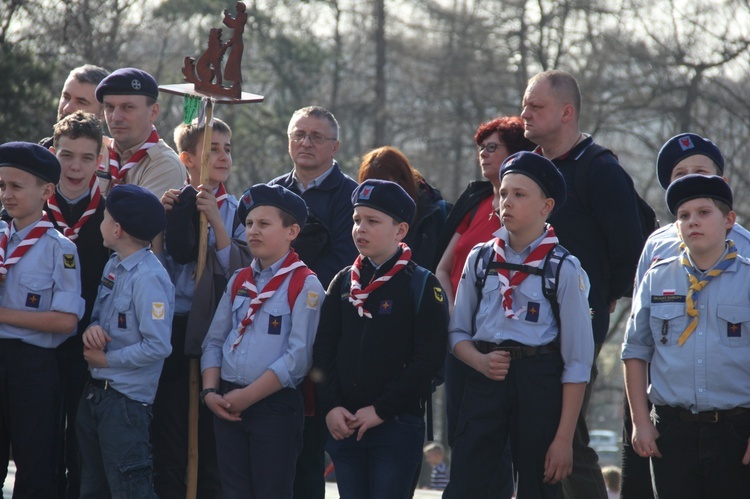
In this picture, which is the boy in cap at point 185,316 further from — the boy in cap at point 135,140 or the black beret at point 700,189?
the black beret at point 700,189

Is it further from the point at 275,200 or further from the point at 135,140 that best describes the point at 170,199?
the point at 275,200

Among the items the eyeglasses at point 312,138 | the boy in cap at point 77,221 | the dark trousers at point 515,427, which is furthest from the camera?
the eyeglasses at point 312,138

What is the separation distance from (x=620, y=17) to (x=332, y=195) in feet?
64.2

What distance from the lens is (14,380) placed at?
5176 mm

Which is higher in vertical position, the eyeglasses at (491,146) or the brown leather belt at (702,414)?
the eyeglasses at (491,146)

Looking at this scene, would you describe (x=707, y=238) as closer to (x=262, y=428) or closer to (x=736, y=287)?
(x=736, y=287)

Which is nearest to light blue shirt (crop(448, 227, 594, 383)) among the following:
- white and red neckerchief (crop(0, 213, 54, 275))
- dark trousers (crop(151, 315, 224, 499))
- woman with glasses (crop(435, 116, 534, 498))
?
woman with glasses (crop(435, 116, 534, 498))

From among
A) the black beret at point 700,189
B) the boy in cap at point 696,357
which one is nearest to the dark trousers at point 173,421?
the boy in cap at point 696,357

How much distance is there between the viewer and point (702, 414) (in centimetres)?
443

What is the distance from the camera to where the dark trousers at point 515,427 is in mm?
4633

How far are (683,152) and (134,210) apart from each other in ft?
9.13

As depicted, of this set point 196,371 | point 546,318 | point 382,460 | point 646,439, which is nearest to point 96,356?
point 196,371

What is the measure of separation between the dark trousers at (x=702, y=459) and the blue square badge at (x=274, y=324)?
1.86m

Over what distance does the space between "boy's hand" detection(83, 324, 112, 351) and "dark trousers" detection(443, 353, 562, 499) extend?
5.88ft
